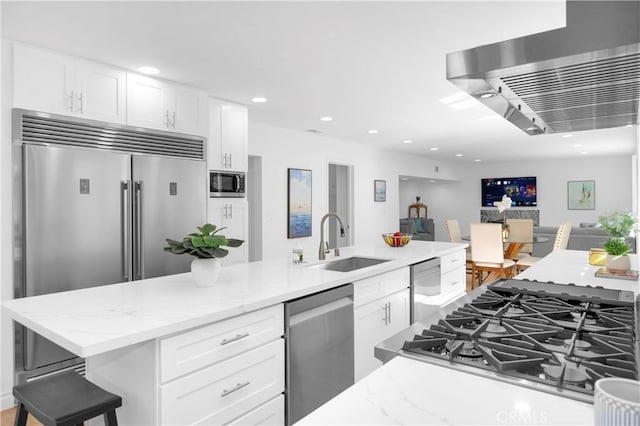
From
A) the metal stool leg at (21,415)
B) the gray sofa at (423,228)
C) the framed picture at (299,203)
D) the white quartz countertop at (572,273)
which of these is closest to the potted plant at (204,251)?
the metal stool leg at (21,415)

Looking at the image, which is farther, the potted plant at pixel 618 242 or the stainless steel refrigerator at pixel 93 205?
the stainless steel refrigerator at pixel 93 205

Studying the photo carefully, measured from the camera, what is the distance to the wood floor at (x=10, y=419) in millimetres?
2396

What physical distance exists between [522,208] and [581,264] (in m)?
9.35

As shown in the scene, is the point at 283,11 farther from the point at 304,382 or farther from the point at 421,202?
the point at 421,202

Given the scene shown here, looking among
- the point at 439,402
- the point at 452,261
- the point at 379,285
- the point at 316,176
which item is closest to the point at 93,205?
the point at 379,285

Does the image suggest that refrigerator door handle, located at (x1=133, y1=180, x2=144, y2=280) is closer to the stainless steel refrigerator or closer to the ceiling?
the stainless steel refrigerator

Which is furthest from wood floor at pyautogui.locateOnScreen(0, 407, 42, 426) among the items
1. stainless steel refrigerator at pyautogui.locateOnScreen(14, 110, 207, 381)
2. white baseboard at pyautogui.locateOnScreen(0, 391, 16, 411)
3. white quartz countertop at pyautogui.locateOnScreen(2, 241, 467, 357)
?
white quartz countertop at pyautogui.locateOnScreen(2, 241, 467, 357)

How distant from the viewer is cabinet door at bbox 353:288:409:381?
2578 millimetres

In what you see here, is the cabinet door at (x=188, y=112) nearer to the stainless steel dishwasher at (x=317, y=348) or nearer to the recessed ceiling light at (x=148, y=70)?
the recessed ceiling light at (x=148, y=70)

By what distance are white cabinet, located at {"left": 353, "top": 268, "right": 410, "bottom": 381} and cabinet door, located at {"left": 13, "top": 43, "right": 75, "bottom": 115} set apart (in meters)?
2.46

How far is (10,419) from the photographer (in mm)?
2508

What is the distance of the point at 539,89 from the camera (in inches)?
47.6

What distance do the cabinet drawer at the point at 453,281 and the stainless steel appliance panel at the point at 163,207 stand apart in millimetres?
2322

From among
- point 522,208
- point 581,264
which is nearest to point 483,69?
point 581,264
